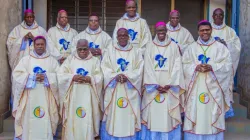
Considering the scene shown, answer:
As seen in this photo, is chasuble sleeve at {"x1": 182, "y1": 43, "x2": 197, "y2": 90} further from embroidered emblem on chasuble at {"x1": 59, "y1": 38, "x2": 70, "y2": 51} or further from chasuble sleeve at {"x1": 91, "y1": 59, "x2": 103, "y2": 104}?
embroidered emblem on chasuble at {"x1": 59, "y1": 38, "x2": 70, "y2": 51}

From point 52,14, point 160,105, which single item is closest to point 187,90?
point 160,105

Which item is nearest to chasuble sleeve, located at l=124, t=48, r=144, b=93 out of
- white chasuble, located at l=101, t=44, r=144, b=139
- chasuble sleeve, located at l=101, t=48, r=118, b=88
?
white chasuble, located at l=101, t=44, r=144, b=139

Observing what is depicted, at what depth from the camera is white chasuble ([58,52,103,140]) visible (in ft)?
20.7

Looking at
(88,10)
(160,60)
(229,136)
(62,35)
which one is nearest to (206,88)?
(160,60)

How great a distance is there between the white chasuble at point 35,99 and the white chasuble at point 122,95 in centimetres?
87

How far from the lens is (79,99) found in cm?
635

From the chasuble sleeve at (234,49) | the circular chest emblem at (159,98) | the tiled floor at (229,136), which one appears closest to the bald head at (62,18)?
the tiled floor at (229,136)

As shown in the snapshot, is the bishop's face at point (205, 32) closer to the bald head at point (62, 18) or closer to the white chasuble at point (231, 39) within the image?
the white chasuble at point (231, 39)

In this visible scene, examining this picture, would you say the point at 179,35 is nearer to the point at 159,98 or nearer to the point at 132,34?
the point at 132,34

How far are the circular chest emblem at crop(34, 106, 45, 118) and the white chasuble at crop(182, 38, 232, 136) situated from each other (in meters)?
2.30

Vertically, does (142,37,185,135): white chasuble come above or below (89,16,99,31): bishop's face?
below

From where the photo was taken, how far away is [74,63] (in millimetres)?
6410

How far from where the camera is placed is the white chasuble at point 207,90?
6383 mm

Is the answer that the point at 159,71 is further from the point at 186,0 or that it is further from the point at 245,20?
the point at 186,0
